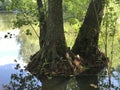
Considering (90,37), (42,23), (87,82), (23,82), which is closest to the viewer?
(87,82)

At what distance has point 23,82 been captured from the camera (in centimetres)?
1266

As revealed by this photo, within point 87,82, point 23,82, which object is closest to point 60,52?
point 87,82

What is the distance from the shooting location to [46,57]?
44.3 ft

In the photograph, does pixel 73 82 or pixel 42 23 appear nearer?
pixel 73 82

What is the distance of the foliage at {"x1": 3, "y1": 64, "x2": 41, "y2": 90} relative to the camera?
39.0 feet

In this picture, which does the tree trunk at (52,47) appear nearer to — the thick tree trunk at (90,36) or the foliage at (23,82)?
the foliage at (23,82)

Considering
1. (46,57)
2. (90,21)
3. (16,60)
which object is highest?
(90,21)

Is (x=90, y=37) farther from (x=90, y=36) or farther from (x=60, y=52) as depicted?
(x=60, y=52)

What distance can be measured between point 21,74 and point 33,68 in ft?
1.90

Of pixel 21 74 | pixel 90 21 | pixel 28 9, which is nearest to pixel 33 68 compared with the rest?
pixel 21 74

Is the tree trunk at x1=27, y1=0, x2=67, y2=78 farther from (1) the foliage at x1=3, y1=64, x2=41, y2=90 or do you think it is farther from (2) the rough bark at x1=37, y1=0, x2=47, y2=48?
(2) the rough bark at x1=37, y1=0, x2=47, y2=48

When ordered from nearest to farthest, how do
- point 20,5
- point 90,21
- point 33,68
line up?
point 33,68 < point 90,21 < point 20,5

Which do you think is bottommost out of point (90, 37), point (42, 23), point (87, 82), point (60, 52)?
point (87, 82)

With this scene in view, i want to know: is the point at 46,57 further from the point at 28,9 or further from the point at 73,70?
the point at 28,9
